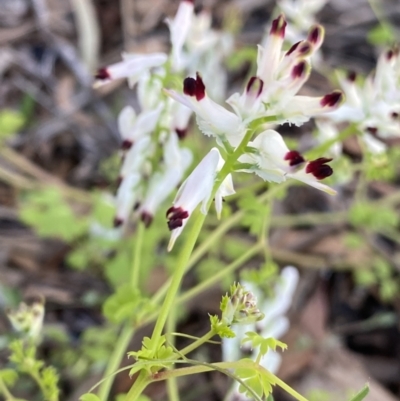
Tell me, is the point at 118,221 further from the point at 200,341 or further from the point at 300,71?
the point at 300,71

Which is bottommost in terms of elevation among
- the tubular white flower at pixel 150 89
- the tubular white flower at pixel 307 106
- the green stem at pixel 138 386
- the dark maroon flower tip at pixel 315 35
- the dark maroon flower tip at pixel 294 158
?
the green stem at pixel 138 386

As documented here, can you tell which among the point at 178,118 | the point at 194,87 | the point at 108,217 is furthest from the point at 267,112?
the point at 108,217

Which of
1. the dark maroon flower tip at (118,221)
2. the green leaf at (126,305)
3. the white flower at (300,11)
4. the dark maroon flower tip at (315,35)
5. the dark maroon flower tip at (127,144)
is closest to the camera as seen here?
the dark maroon flower tip at (315,35)

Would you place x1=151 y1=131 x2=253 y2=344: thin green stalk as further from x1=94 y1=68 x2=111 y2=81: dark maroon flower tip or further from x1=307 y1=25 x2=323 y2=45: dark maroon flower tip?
x1=94 y1=68 x2=111 y2=81: dark maroon flower tip

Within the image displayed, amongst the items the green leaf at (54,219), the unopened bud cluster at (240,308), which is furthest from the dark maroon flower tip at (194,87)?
the green leaf at (54,219)

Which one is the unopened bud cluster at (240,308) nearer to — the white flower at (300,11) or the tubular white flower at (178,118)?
the tubular white flower at (178,118)

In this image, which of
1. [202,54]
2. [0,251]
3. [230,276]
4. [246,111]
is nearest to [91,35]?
[202,54]

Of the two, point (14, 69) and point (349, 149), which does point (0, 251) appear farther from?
point (349, 149)
